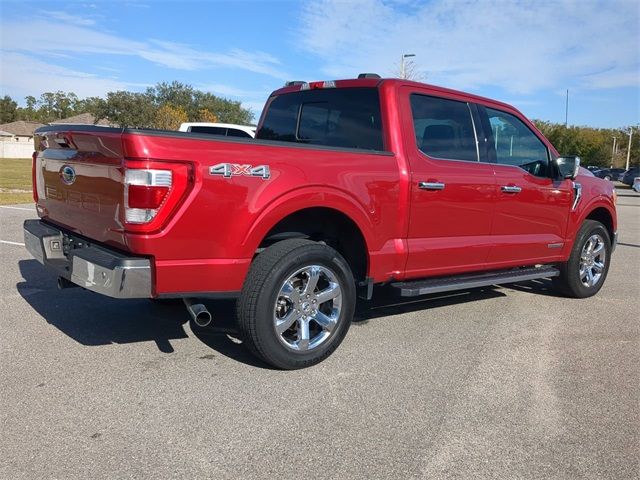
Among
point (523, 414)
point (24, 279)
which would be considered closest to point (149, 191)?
point (523, 414)

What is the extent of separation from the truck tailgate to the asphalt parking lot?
954 mm

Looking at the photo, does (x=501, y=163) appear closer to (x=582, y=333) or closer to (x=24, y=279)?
(x=582, y=333)

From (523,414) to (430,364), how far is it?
870 millimetres

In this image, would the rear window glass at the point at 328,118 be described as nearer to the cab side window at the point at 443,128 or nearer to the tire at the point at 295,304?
the cab side window at the point at 443,128

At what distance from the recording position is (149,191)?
323 cm

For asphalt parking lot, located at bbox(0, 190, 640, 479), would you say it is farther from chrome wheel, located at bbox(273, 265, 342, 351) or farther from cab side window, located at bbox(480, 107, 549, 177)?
cab side window, located at bbox(480, 107, 549, 177)

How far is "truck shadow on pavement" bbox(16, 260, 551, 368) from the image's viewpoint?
14.7 feet

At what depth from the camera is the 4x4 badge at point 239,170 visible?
11.1ft

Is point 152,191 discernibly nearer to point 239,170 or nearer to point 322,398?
point 239,170

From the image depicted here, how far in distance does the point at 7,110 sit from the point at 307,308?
381 feet

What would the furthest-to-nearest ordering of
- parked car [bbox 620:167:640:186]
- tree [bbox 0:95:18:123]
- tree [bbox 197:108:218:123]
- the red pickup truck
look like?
tree [bbox 0:95:18:123], tree [bbox 197:108:218:123], parked car [bbox 620:167:640:186], the red pickup truck

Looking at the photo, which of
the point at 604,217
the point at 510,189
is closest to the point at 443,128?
the point at 510,189

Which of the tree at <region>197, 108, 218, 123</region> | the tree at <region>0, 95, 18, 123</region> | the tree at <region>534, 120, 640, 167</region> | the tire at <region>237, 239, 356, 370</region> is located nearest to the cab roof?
the tire at <region>237, 239, 356, 370</region>

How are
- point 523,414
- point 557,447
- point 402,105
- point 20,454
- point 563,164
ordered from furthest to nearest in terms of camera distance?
point 563,164 < point 402,105 < point 523,414 < point 557,447 < point 20,454
